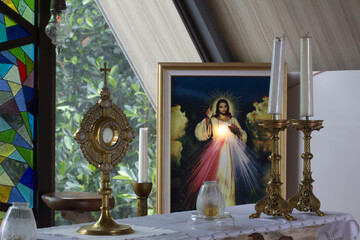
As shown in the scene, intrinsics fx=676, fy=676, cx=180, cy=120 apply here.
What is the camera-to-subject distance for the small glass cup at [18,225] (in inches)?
71.7

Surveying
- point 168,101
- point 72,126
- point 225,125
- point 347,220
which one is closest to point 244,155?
point 225,125

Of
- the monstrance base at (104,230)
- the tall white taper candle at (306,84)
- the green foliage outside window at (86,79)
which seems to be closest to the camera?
the monstrance base at (104,230)

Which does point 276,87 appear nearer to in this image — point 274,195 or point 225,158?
point 274,195

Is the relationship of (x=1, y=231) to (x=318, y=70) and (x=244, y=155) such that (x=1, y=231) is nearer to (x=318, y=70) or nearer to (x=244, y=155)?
(x=244, y=155)

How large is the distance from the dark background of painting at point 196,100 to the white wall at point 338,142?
361 mm

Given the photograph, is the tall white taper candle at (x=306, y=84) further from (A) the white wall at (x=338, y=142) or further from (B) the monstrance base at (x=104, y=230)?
(A) the white wall at (x=338, y=142)

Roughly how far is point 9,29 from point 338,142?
2037mm

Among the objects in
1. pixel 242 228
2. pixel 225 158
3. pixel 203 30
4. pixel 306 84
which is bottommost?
pixel 242 228

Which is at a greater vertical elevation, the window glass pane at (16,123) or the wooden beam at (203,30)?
the wooden beam at (203,30)

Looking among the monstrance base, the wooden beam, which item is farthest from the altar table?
the wooden beam

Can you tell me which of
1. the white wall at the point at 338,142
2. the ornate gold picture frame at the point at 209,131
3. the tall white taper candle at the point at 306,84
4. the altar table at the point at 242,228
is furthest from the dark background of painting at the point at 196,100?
the tall white taper candle at the point at 306,84

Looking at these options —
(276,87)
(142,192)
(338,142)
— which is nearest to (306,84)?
(276,87)

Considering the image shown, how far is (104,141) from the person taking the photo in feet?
7.02

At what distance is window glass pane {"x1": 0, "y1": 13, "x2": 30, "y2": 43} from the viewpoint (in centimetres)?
388
